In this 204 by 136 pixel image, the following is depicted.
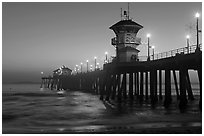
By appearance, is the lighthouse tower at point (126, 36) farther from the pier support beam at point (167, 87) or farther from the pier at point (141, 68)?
the pier support beam at point (167, 87)

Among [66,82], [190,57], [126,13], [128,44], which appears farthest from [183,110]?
[66,82]

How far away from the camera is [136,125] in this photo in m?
17.9

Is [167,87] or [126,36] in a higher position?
[126,36]

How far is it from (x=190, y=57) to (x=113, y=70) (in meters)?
15.0

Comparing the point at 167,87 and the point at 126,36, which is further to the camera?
the point at 126,36

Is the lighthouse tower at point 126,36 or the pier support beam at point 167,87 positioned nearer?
the pier support beam at point 167,87

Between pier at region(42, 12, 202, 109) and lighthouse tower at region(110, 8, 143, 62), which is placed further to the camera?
lighthouse tower at region(110, 8, 143, 62)

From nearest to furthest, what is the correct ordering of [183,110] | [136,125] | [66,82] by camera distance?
[136,125]
[183,110]
[66,82]

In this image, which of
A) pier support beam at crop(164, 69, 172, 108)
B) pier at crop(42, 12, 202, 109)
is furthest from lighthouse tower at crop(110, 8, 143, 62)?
pier support beam at crop(164, 69, 172, 108)

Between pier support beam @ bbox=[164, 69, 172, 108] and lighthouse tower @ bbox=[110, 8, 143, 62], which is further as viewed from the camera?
lighthouse tower @ bbox=[110, 8, 143, 62]

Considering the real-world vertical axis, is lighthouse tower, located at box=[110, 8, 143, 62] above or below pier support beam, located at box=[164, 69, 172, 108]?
above

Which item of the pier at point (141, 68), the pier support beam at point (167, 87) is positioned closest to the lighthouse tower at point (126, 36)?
the pier at point (141, 68)

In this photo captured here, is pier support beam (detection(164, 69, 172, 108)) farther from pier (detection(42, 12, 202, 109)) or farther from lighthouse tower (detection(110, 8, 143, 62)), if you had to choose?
lighthouse tower (detection(110, 8, 143, 62))

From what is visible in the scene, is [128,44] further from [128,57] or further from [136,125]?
[136,125]
